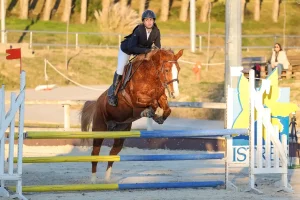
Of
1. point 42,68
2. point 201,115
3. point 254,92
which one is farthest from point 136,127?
point 42,68

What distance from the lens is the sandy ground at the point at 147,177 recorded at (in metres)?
10.6

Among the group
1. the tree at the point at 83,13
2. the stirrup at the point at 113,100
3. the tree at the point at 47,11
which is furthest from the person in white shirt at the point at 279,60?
the tree at the point at 47,11

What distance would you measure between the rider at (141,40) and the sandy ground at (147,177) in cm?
143

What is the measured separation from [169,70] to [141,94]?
0.70 meters

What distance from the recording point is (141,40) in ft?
39.8

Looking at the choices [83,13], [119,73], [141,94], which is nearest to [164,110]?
[141,94]

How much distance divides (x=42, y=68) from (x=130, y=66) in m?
20.3

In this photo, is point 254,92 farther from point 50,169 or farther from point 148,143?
point 148,143

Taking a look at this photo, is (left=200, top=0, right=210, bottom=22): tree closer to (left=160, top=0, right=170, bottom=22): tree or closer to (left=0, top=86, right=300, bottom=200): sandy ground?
(left=160, top=0, right=170, bottom=22): tree

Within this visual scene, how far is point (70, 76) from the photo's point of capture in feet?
108

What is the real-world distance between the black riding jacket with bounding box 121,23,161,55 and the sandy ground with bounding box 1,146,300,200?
1.86 meters

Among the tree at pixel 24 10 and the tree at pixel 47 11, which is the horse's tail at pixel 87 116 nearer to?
the tree at pixel 24 10

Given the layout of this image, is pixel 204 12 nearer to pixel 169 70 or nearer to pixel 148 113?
pixel 148 113

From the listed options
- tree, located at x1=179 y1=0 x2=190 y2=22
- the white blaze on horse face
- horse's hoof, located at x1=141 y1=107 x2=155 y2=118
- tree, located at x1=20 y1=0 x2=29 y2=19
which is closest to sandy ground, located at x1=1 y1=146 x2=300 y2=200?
horse's hoof, located at x1=141 y1=107 x2=155 y2=118
